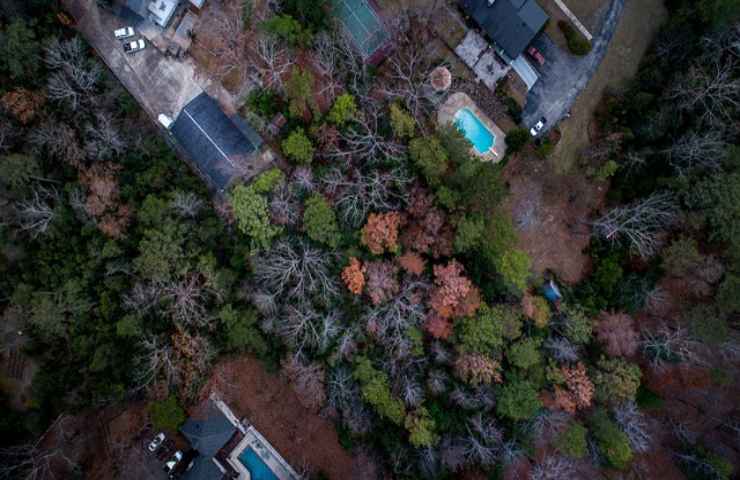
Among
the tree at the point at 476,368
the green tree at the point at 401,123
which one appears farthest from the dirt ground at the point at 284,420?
the green tree at the point at 401,123

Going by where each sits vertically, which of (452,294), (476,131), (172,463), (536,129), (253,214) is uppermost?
(253,214)

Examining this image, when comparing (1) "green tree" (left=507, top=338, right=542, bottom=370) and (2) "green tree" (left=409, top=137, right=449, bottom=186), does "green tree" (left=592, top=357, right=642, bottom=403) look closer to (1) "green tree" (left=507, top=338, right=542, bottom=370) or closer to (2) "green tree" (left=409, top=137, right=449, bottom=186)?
(1) "green tree" (left=507, top=338, right=542, bottom=370)

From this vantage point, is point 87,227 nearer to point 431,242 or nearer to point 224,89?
point 224,89

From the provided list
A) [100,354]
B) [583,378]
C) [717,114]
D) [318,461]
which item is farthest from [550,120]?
[100,354]

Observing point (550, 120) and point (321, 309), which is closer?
point (321, 309)

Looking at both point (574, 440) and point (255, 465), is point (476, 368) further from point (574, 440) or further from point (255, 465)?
point (255, 465)

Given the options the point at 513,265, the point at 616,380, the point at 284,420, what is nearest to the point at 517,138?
the point at 513,265
